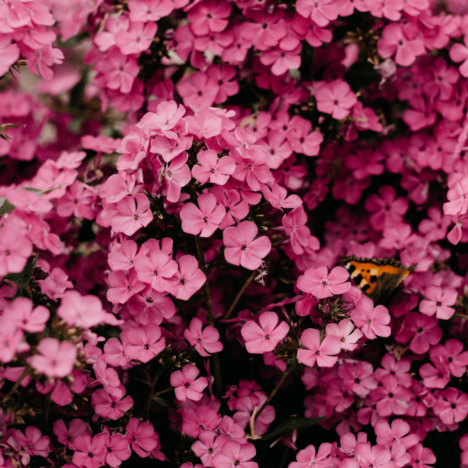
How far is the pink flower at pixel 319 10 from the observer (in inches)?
49.4

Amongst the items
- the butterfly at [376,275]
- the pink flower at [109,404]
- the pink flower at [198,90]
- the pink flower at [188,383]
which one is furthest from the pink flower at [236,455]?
the pink flower at [198,90]

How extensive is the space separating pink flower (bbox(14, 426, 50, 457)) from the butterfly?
77 centimetres

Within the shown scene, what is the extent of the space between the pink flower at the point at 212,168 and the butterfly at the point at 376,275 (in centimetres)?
42

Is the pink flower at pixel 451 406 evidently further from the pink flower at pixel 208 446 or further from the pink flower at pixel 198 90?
the pink flower at pixel 198 90

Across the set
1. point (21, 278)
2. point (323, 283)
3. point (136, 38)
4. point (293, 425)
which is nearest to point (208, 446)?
point (293, 425)

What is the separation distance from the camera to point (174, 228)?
3.55 feet

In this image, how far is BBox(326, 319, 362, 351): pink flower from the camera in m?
0.99

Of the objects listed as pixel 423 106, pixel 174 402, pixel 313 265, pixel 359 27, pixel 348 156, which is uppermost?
pixel 359 27

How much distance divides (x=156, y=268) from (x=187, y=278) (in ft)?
0.22

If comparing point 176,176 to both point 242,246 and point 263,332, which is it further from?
point 263,332

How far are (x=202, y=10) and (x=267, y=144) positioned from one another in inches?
15.9

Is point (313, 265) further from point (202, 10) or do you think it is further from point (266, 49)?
point (202, 10)

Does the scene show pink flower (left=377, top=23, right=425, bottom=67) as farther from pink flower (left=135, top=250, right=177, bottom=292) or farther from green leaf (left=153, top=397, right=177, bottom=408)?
green leaf (left=153, top=397, right=177, bottom=408)

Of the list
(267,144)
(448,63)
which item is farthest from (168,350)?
(448,63)
